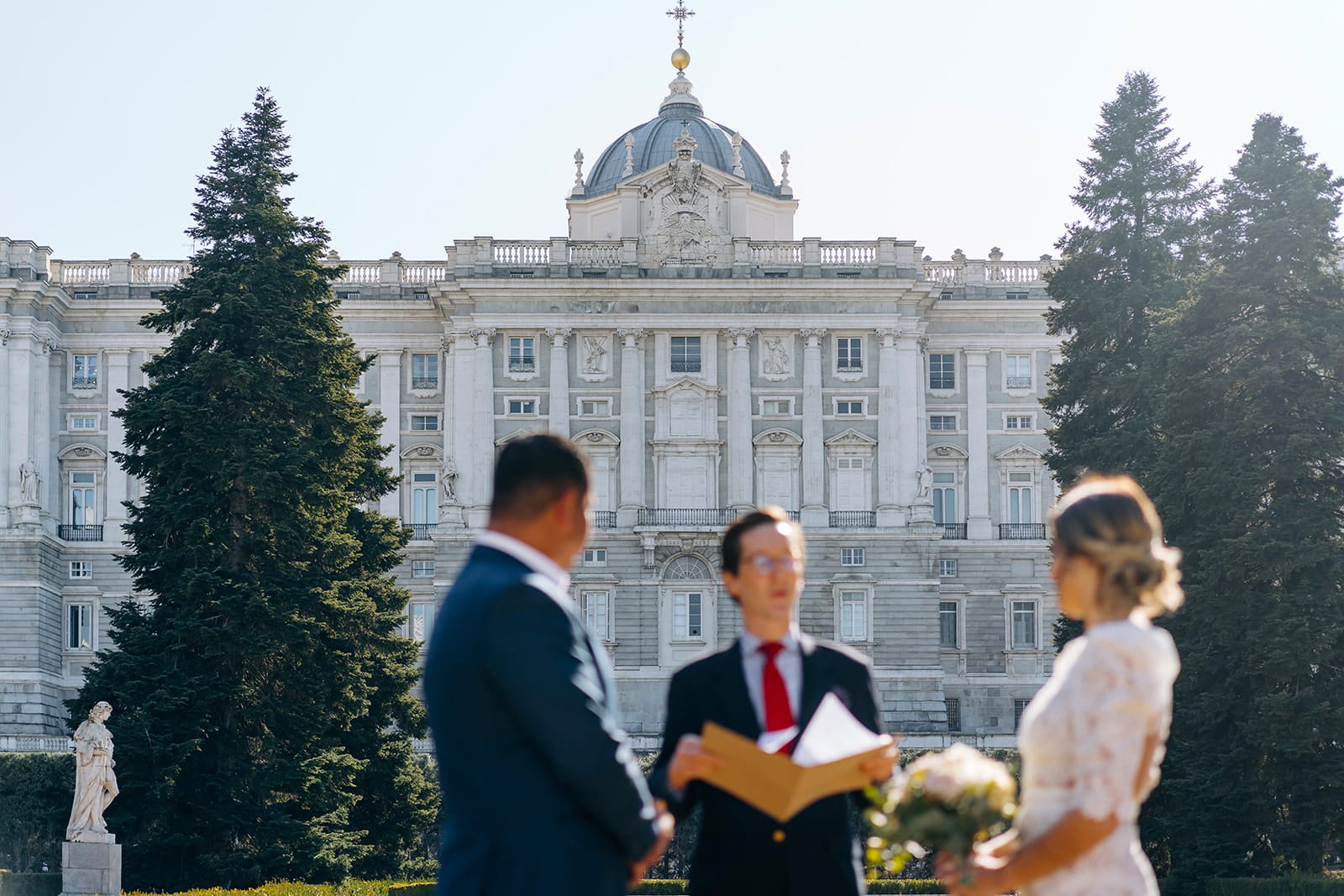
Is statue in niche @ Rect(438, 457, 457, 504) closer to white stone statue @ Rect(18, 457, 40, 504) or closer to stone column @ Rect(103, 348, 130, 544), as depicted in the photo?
stone column @ Rect(103, 348, 130, 544)

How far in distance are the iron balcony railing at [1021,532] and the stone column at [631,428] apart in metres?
11.7

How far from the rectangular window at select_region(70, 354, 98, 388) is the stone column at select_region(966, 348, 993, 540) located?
27860 millimetres

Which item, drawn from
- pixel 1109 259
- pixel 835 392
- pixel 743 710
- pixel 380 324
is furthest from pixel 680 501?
pixel 743 710

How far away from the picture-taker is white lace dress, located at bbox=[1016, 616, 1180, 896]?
6219 mm

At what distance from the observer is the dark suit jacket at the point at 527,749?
20.0ft

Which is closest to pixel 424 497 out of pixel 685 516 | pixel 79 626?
pixel 685 516

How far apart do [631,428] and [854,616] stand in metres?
8.91

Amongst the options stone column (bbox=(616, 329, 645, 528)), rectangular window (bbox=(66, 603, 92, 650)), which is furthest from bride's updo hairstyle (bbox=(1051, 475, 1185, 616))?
rectangular window (bbox=(66, 603, 92, 650))

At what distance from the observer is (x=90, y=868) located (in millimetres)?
29219

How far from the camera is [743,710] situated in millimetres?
7539

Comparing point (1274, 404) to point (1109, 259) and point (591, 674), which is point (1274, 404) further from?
point (591, 674)

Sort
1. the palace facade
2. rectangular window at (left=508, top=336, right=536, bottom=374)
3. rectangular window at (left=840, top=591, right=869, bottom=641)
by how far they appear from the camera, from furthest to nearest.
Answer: rectangular window at (left=508, top=336, right=536, bottom=374)
the palace facade
rectangular window at (left=840, top=591, right=869, bottom=641)

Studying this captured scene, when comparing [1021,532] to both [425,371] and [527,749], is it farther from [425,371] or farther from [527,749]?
[527,749]

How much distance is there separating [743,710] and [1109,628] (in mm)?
1645
